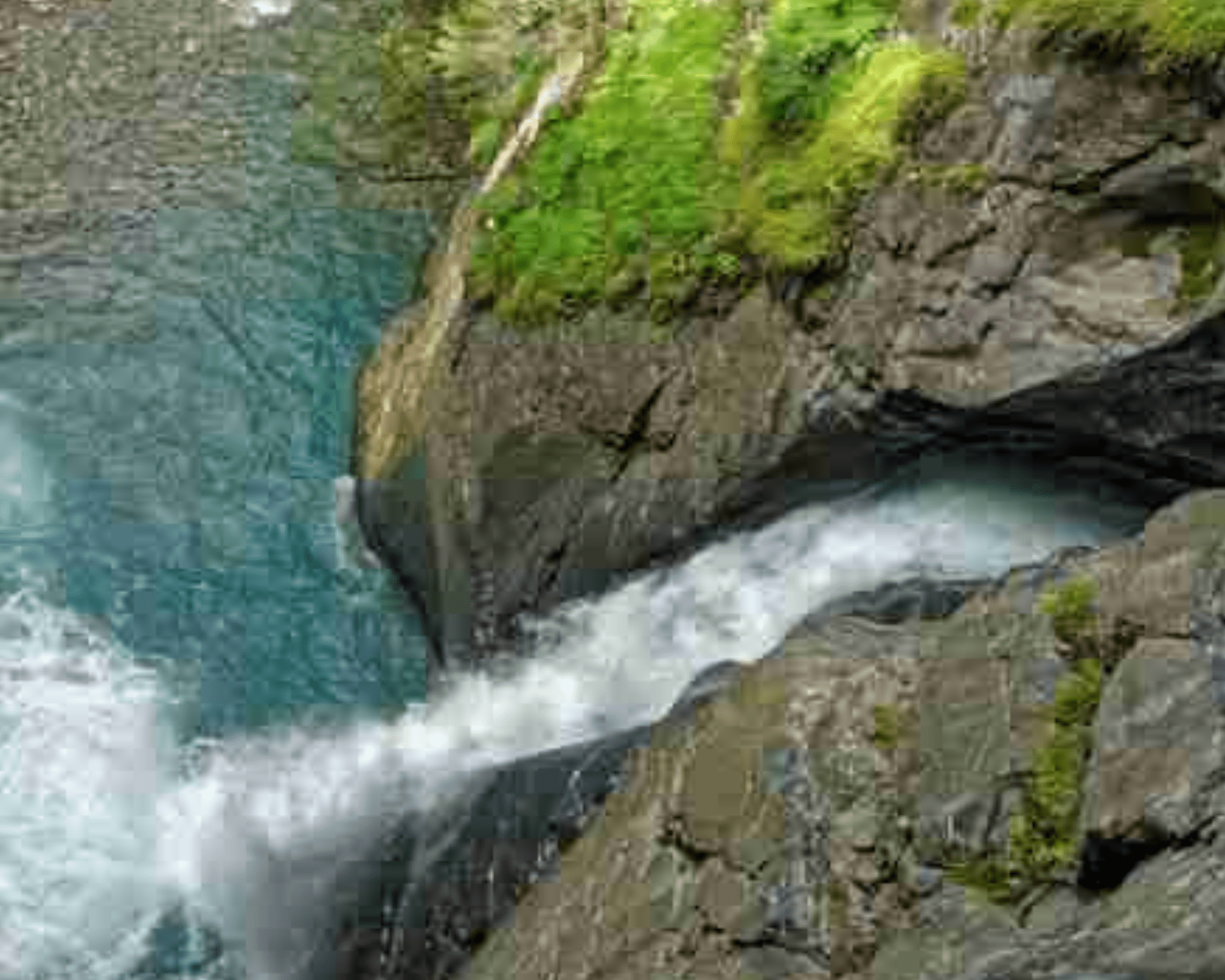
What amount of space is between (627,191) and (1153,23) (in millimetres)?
3886

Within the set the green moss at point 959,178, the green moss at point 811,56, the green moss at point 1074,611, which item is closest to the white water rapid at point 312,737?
the green moss at point 959,178

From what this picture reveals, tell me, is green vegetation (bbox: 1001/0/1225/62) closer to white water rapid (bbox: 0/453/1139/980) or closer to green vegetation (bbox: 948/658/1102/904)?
white water rapid (bbox: 0/453/1139/980)

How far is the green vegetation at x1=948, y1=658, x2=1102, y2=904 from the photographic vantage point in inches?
216

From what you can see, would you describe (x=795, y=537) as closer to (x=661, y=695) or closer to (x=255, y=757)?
(x=661, y=695)

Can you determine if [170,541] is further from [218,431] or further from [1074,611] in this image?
[1074,611]

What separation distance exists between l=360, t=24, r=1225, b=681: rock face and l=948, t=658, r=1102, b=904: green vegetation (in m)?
2.75

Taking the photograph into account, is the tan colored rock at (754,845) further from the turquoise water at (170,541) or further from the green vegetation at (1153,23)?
the green vegetation at (1153,23)

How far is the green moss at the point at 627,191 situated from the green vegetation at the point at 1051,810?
4.78 meters

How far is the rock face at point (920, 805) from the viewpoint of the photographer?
498cm

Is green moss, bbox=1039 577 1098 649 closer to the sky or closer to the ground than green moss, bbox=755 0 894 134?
closer to the ground

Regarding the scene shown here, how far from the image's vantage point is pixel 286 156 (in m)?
16.1

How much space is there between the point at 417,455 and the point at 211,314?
11.7ft

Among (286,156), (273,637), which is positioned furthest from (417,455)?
(286,156)

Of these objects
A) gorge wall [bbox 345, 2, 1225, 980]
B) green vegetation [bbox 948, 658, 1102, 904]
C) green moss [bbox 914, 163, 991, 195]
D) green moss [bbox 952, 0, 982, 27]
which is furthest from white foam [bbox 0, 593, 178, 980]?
green moss [bbox 952, 0, 982, 27]
